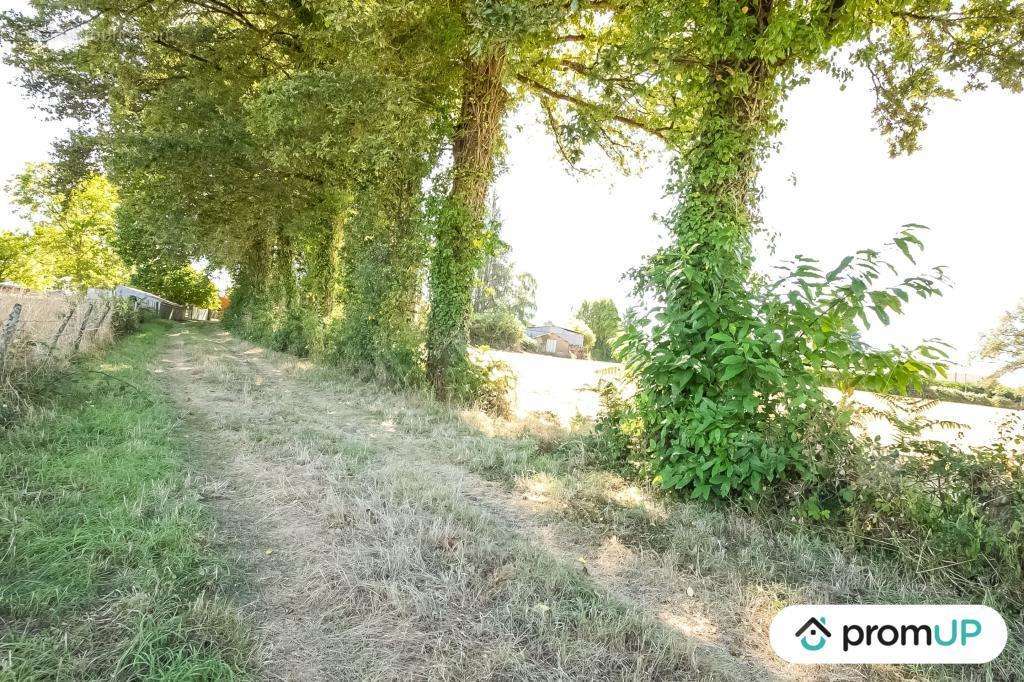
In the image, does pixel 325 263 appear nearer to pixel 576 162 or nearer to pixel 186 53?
pixel 186 53

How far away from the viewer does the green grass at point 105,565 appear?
2244 millimetres

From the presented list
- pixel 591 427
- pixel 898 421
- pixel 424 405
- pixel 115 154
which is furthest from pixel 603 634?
pixel 115 154

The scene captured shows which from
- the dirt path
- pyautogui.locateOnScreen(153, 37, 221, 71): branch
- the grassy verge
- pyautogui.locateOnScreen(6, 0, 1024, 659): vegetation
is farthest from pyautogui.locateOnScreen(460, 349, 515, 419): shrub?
pyautogui.locateOnScreen(153, 37, 221, 71): branch

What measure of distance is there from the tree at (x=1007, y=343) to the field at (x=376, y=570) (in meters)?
2.15

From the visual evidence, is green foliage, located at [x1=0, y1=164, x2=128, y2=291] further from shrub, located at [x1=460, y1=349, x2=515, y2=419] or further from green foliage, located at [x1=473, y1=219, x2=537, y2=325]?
shrub, located at [x1=460, y1=349, x2=515, y2=419]

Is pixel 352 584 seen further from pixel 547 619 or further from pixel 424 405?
pixel 424 405

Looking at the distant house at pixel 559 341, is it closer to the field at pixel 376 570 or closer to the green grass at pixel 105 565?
Answer: the field at pixel 376 570

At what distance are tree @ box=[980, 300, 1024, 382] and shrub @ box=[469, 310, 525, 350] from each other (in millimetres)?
32772

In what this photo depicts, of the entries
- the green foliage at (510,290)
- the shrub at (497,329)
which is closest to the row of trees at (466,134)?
the shrub at (497,329)

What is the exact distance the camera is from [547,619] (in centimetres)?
283

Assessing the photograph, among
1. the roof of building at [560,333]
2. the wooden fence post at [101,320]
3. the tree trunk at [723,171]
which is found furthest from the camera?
the roof of building at [560,333]

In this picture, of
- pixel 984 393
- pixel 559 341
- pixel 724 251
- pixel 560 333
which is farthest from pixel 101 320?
pixel 560 333

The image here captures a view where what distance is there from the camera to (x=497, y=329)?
39875 mm

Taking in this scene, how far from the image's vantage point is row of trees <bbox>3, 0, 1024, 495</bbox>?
4.69 m
